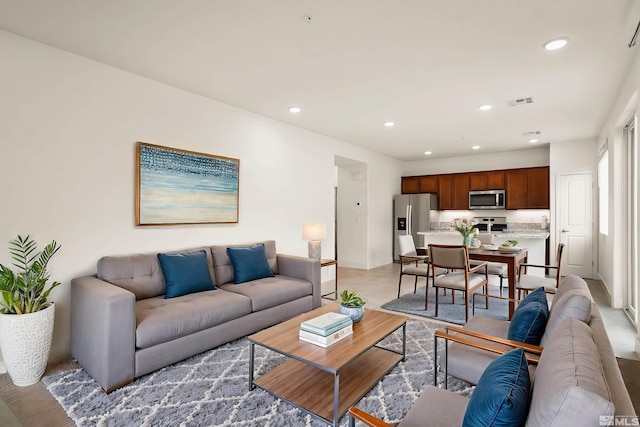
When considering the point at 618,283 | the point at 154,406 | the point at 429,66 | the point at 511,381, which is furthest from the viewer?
the point at 618,283

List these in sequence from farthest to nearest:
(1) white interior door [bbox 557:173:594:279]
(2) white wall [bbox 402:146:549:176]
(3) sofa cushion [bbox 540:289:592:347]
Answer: (2) white wall [bbox 402:146:549:176], (1) white interior door [bbox 557:173:594:279], (3) sofa cushion [bbox 540:289:592:347]

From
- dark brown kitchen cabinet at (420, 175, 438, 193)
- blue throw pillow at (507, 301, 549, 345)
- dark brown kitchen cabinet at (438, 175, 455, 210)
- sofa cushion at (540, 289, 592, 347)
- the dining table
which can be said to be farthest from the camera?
dark brown kitchen cabinet at (420, 175, 438, 193)

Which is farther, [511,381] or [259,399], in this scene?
[259,399]

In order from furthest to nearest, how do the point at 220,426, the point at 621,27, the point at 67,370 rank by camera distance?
the point at 67,370, the point at 621,27, the point at 220,426

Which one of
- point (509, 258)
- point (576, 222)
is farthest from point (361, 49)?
point (576, 222)

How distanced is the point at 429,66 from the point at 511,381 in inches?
108

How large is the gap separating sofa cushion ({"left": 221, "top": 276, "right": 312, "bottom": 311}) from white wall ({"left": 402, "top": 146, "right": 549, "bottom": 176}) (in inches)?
220

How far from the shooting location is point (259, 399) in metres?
2.17

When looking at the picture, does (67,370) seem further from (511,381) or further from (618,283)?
(618,283)

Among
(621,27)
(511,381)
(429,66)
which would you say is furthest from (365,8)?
(511,381)

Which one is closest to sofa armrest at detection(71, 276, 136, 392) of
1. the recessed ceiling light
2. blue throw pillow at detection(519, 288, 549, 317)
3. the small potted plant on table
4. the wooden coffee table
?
the wooden coffee table

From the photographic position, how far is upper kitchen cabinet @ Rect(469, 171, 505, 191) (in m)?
7.17

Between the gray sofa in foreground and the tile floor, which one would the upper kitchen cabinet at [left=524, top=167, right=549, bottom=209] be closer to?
the tile floor

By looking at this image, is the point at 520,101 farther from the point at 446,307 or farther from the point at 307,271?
the point at 307,271
